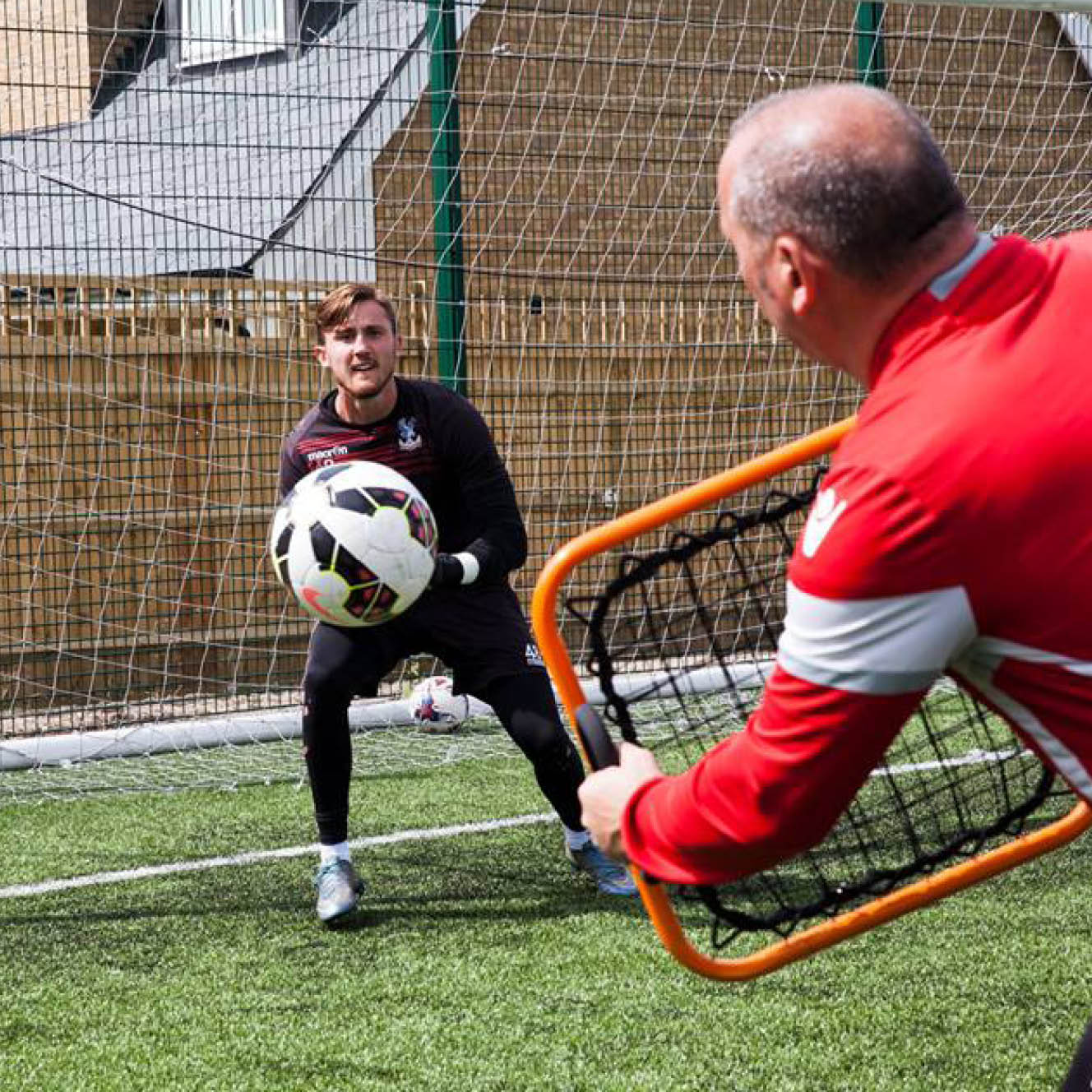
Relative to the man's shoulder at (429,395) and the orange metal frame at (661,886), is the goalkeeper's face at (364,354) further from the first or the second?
the orange metal frame at (661,886)

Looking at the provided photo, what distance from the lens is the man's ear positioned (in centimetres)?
167

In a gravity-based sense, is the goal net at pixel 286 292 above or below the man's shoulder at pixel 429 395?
below

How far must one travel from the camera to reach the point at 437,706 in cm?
814

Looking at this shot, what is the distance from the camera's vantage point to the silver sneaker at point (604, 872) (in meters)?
5.10

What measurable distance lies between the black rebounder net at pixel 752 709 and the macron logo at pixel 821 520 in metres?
0.46

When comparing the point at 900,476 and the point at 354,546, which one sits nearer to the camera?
the point at 900,476

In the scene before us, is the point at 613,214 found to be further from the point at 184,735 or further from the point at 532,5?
the point at 184,735

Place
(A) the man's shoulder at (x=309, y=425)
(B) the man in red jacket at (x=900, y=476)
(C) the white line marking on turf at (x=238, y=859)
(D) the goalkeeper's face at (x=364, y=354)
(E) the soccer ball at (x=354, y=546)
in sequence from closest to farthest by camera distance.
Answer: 1. (B) the man in red jacket at (x=900, y=476)
2. (E) the soccer ball at (x=354, y=546)
3. (D) the goalkeeper's face at (x=364, y=354)
4. (A) the man's shoulder at (x=309, y=425)
5. (C) the white line marking on turf at (x=238, y=859)

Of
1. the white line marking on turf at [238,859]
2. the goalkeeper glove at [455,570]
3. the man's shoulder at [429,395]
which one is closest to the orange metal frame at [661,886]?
the goalkeeper glove at [455,570]

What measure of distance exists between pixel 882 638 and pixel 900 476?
0.51 ft

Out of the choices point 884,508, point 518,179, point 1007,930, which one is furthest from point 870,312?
point 518,179

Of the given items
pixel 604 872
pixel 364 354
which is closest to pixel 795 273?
pixel 364 354

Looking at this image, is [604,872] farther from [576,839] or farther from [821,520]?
[821,520]

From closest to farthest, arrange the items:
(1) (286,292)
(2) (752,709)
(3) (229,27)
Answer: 1. (2) (752,709)
2. (3) (229,27)
3. (1) (286,292)
